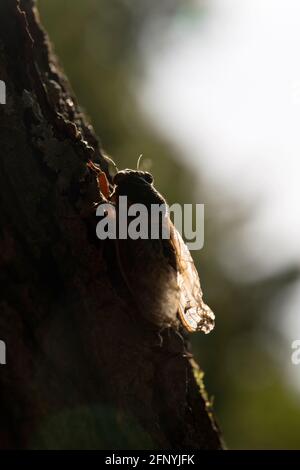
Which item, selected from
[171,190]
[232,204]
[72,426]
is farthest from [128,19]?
[72,426]

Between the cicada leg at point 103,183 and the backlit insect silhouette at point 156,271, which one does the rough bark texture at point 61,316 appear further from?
the cicada leg at point 103,183

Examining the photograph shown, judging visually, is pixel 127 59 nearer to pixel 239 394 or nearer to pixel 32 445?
pixel 239 394

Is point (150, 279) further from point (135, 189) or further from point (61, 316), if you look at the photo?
point (135, 189)

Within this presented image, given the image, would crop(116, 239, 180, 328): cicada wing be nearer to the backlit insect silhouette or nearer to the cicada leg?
the backlit insect silhouette

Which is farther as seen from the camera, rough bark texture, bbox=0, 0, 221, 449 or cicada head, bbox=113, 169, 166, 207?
cicada head, bbox=113, 169, 166, 207

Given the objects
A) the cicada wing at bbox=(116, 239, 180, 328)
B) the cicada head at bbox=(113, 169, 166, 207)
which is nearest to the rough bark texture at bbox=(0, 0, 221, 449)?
the cicada wing at bbox=(116, 239, 180, 328)

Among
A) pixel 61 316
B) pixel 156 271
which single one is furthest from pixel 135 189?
pixel 61 316
